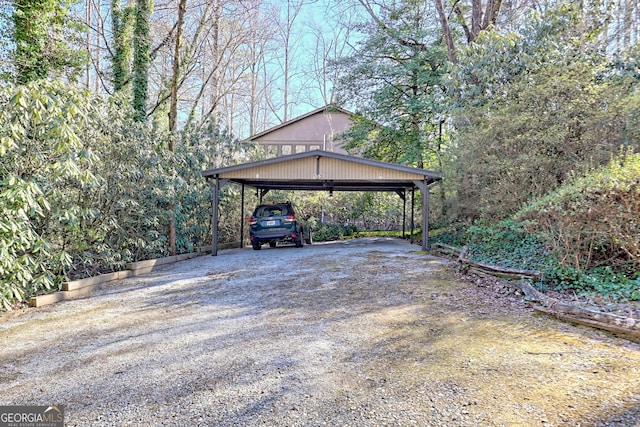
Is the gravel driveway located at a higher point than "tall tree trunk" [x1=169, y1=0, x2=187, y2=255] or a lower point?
lower

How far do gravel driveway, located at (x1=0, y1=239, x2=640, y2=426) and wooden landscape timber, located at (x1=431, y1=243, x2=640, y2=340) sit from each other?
0.15 meters

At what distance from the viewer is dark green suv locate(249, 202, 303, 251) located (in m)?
11.1

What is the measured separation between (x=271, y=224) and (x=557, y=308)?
325 inches

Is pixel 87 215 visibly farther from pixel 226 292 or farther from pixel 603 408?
pixel 603 408

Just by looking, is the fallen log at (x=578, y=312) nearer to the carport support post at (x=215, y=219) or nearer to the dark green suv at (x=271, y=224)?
the dark green suv at (x=271, y=224)

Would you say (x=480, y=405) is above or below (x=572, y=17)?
below

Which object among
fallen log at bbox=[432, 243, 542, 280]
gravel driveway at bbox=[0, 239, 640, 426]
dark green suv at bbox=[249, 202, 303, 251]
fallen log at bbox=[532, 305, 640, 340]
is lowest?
gravel driveway at bbox=[0, 239, 640, 426]

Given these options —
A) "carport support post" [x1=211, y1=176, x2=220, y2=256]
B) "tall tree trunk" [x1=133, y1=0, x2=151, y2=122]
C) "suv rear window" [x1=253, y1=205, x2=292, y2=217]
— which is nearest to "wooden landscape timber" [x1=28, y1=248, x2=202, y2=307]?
"carport support post" [x1=211, y1=176, x2=220, y2=256]

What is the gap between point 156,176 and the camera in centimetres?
784

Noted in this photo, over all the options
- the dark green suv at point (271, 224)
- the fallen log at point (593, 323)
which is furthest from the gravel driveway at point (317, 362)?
the dark green suv at point (271, 224)

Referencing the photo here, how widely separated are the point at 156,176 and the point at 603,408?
798cm

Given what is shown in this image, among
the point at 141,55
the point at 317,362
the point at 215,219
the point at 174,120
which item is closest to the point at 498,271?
the point at 317,362

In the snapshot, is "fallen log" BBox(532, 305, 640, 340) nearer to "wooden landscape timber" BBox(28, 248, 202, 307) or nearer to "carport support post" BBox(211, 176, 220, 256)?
"wooden landscape timber" BBox(28, 248, 202, 307)

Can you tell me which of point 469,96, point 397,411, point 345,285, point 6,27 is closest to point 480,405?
point 397,411
